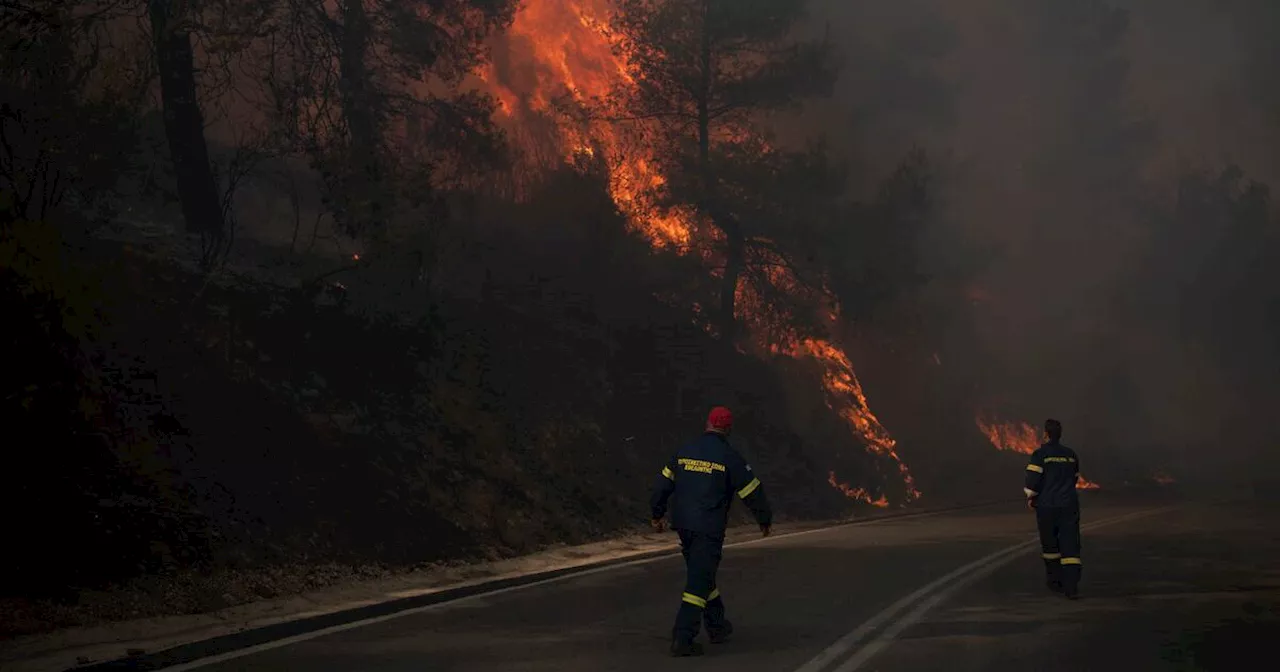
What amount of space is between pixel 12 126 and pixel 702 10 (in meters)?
18.3

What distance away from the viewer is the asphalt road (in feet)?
33.0

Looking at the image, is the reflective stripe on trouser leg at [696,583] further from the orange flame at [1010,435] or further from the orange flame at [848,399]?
the orange flame at [1010,435]

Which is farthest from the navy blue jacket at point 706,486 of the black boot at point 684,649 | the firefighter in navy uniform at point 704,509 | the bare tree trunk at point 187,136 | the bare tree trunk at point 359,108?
the bare tree trunk at point 187,136

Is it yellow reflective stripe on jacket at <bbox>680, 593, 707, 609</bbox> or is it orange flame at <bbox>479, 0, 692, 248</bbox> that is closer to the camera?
yellow reflective stripe on jacket at <bbox>680, 593, 707, 609</bbox>

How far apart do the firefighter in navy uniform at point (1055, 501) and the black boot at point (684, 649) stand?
5.63 m

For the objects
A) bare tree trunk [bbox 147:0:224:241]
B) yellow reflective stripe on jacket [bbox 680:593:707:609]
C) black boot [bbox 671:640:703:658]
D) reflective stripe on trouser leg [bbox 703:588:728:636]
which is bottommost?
black boot [bbox 671:640:703:658]

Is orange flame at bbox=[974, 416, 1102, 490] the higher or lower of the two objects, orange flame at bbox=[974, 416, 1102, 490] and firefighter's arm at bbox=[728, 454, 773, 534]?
the lower

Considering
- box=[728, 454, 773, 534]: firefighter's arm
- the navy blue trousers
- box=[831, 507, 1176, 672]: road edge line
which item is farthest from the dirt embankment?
the navy blue trousers

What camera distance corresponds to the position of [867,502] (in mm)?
35375

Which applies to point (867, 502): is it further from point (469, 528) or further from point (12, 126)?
point (12, 126)

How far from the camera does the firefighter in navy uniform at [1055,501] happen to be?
1438 cm

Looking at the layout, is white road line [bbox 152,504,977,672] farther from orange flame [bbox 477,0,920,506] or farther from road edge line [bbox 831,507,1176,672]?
orange flame [bbox 477,0,920,506]

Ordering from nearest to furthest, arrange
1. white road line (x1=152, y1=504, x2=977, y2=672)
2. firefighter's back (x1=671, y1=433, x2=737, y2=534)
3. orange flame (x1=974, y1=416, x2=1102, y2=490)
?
→ 1. white road line (x1=152, y1=504, x2=977, y2=672)
2. firefighter's back (x1=671, y1=433, x2=737, y2=534)
3. orange flame (x1=974, y1=416, x2=1102, y2=490)

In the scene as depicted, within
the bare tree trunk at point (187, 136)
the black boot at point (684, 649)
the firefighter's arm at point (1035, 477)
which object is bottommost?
the black boot at point (684, 649)
